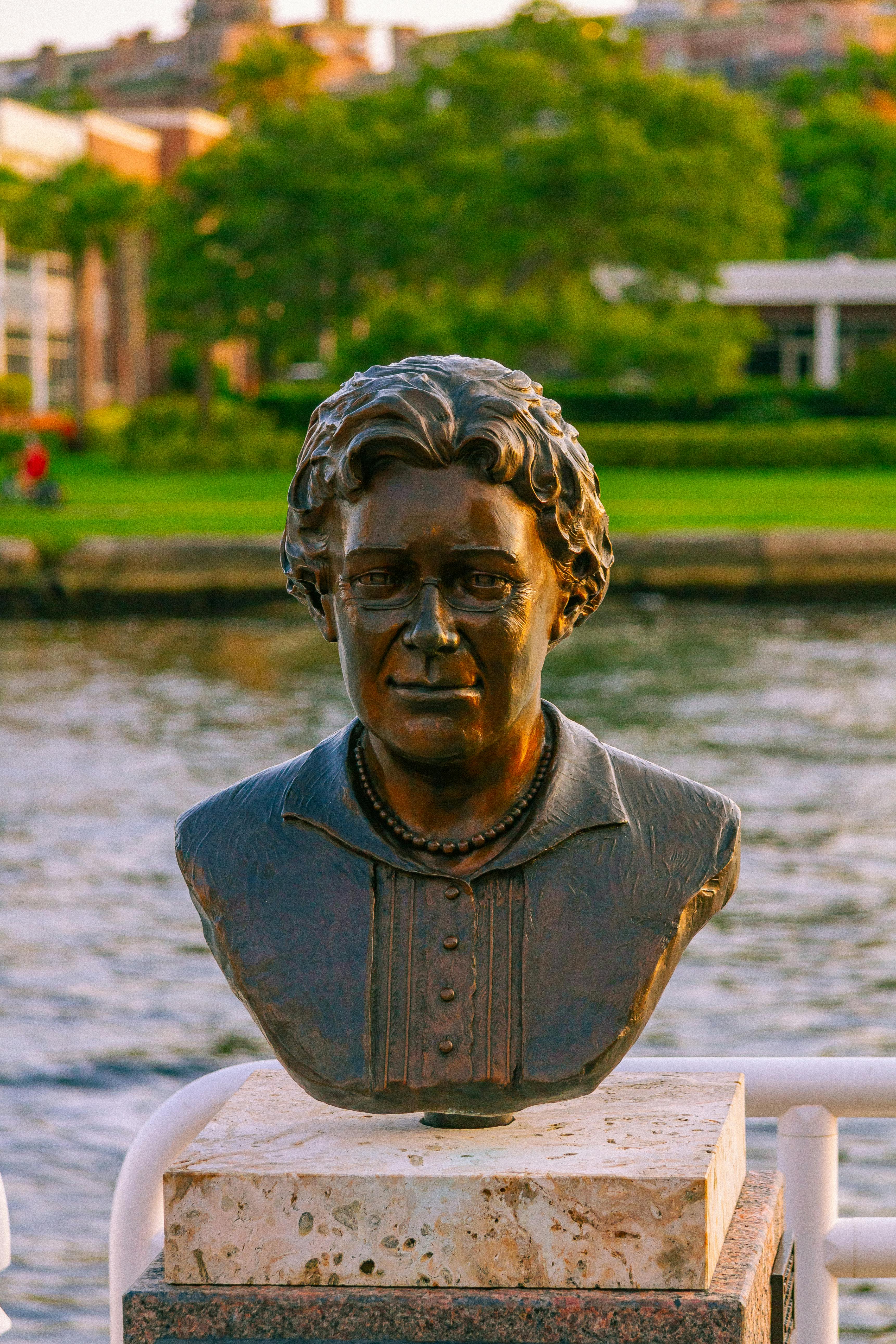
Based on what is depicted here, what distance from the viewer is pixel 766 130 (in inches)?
1943

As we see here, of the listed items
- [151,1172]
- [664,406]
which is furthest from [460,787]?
[664,406]

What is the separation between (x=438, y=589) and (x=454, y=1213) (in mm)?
775

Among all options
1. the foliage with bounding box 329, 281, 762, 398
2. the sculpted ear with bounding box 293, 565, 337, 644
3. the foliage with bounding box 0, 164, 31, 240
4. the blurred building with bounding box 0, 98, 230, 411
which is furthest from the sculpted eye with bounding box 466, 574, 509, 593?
the blurred building with bounding box 0, 98, 230, 411

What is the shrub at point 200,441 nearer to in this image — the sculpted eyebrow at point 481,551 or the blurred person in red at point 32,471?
the blurred person in red at point 32,471

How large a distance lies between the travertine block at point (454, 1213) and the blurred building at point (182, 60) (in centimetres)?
9264

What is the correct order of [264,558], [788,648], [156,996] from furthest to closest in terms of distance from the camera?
1. [264,558]
2. [788,648]
3. [156,996]

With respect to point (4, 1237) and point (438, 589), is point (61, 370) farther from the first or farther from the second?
point (438, 589)

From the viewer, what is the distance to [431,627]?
2.48 meters

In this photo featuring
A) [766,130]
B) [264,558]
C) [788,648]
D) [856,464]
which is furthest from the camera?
[766,130]

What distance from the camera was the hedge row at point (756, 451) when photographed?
33938 mm

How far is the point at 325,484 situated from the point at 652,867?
678mm

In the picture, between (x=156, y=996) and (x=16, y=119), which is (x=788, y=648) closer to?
(x=156, y=996)

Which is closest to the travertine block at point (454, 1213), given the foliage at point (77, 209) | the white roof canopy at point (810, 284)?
the foliage at point (77, 209)

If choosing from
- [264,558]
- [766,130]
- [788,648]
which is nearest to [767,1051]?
[788,648]
